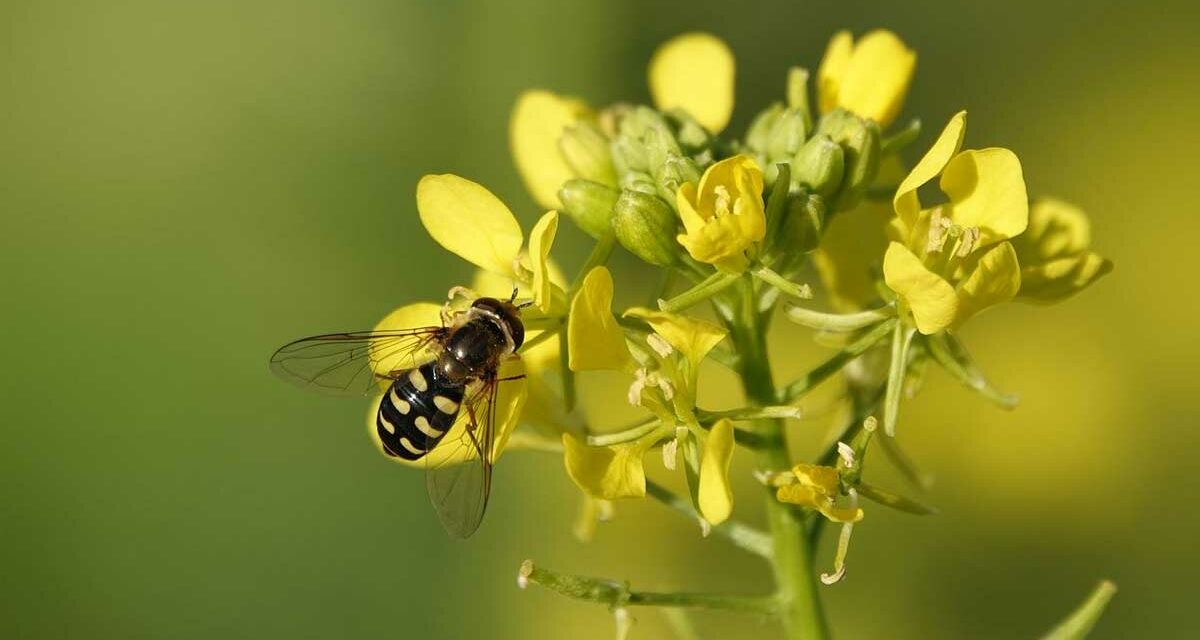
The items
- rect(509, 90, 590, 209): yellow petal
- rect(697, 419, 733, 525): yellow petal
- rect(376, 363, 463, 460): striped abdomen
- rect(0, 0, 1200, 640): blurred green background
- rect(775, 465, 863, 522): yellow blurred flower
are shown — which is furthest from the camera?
rect(0, 0, 1200, 640): blurred green background

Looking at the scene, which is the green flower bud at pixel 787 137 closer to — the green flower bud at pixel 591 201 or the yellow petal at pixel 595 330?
the green flower bud at pixel 591 201

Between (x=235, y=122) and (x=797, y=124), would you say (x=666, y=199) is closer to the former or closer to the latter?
(x=797, y=124)

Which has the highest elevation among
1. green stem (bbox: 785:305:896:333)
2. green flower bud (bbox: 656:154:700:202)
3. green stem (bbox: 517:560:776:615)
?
green flower bud (bbox: 656:154:700:202)

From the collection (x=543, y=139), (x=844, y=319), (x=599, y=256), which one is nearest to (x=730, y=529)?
(x=844, y=319)

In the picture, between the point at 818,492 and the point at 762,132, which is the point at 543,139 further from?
the point at 818,492

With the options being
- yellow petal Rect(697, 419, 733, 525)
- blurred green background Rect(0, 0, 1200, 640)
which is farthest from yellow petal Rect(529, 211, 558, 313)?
blurred green background Rect(0, 0, 1200, 640)

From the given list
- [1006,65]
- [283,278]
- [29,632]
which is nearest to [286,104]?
[283,278]

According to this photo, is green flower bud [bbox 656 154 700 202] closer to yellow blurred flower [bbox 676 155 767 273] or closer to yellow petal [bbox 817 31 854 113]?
yellow blurred flower [bbox 676 155 767 273]
